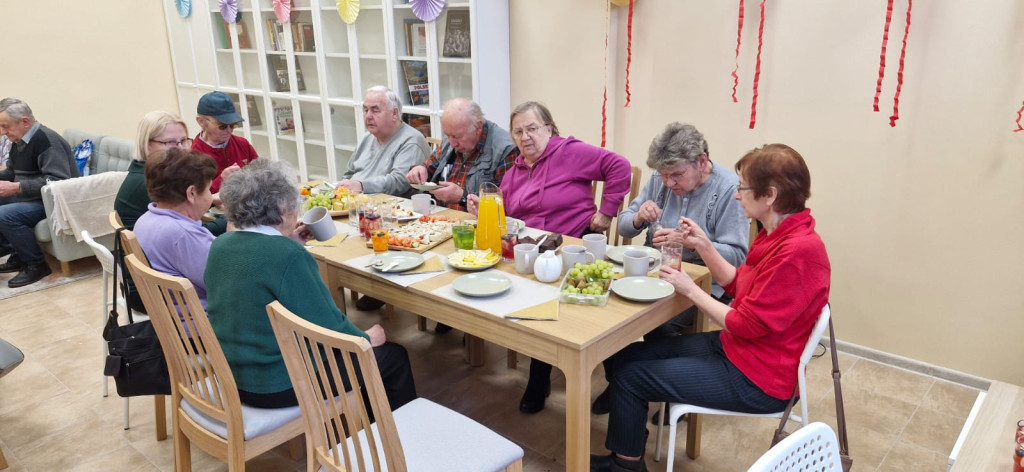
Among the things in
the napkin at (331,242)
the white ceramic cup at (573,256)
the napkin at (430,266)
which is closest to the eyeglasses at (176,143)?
the napkin at (331,242)

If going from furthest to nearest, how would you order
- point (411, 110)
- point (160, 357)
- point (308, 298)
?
point (411, 110), point (160, 357), point (308, 298)

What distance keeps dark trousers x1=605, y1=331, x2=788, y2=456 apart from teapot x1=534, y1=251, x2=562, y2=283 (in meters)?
0.34

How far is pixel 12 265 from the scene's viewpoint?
4.31m

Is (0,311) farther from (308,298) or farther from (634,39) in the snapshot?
(634,39)

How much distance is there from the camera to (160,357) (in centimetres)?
201

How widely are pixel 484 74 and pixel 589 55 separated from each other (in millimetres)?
628

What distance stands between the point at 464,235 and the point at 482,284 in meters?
0.34

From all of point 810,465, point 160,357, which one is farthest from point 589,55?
point 810,465

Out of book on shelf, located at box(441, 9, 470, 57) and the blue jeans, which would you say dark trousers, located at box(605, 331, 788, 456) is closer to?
book on shelf, located at box(441, 9, 470, 57)

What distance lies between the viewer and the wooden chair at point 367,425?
4.41 ft

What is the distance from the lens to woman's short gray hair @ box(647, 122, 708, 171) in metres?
2.27

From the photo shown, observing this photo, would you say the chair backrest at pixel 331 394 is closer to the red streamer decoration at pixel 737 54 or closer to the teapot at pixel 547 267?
the teapot at pixel 547 267

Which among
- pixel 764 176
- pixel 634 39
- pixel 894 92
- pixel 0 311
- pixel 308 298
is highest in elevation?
pixel 634 39

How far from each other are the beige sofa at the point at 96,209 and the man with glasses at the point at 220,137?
1.15m
